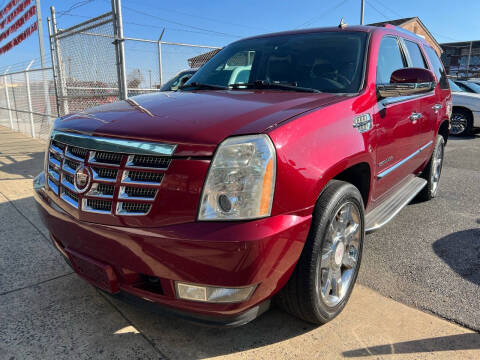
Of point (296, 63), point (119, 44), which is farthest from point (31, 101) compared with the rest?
point (296, 63)

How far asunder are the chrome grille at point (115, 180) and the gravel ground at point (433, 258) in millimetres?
1872

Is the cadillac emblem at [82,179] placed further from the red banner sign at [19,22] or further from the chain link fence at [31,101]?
the red banner sign at [19,22]

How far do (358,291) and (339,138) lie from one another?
122 centimetres

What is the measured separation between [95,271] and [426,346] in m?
1.88

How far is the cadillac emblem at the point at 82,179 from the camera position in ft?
6.48

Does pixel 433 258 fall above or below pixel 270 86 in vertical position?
below

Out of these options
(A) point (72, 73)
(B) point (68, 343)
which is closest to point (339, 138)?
(B) point (68, 343)

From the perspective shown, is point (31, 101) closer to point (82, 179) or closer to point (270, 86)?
point (270, 86)

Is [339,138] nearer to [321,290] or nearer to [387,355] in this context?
[321,290]

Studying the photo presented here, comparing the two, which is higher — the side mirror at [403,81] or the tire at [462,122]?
the side mirror at [403,81]

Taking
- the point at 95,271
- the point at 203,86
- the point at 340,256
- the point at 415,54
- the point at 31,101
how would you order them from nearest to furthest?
the point at 95,271
the point at 340,256
the point at 203,86
the point at 415,54
the point at 31,101

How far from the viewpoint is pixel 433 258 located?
324 centimetres

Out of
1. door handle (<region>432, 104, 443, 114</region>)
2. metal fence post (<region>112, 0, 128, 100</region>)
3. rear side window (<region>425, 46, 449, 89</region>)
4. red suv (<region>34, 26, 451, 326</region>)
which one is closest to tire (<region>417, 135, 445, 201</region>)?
door handle (<region>432, 104, 443, 114</region>)

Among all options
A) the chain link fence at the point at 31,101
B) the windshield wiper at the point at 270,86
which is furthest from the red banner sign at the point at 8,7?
the windshield wiper at the point at 270,86
